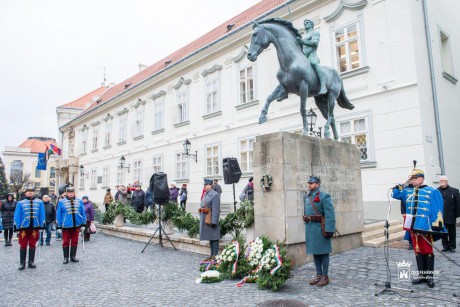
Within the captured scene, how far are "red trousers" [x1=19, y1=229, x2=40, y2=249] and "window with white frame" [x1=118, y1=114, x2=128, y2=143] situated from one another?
19.6 m

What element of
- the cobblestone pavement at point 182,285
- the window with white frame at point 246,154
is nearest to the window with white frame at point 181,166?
the window with white frame at point 246,154

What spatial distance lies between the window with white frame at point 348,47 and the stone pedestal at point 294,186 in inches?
257

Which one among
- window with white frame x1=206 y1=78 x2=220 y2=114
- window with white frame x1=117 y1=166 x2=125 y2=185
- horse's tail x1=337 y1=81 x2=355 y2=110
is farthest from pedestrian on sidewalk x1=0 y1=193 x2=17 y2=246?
window with white frame x1=117 y1=166 x2=125 y2=185

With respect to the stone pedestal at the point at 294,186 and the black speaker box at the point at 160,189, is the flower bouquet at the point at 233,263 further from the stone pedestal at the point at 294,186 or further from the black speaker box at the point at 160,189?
the black speaker box at the point at 160,189

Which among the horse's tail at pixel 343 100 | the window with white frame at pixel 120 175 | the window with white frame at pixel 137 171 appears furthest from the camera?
the window with white frame at pixel 120 175

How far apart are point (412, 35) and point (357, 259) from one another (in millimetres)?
8712

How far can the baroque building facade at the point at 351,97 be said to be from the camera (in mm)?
11742

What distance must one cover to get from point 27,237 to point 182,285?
4.45 metres

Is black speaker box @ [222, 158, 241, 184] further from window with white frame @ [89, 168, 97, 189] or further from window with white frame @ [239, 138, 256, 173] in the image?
window with white frame @ [89, 168, 97, 189]

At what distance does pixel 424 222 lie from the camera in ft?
17.1

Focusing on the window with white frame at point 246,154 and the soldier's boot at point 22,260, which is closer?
the soldier's boot at point 22,260

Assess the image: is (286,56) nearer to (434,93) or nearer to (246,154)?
(434,93)

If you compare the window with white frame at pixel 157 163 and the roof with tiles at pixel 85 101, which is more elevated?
the roof with tiles at pixel 85 101

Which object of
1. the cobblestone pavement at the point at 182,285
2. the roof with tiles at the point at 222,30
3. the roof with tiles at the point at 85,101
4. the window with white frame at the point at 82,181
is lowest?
the cobblestone pavement at the point at 182,285
